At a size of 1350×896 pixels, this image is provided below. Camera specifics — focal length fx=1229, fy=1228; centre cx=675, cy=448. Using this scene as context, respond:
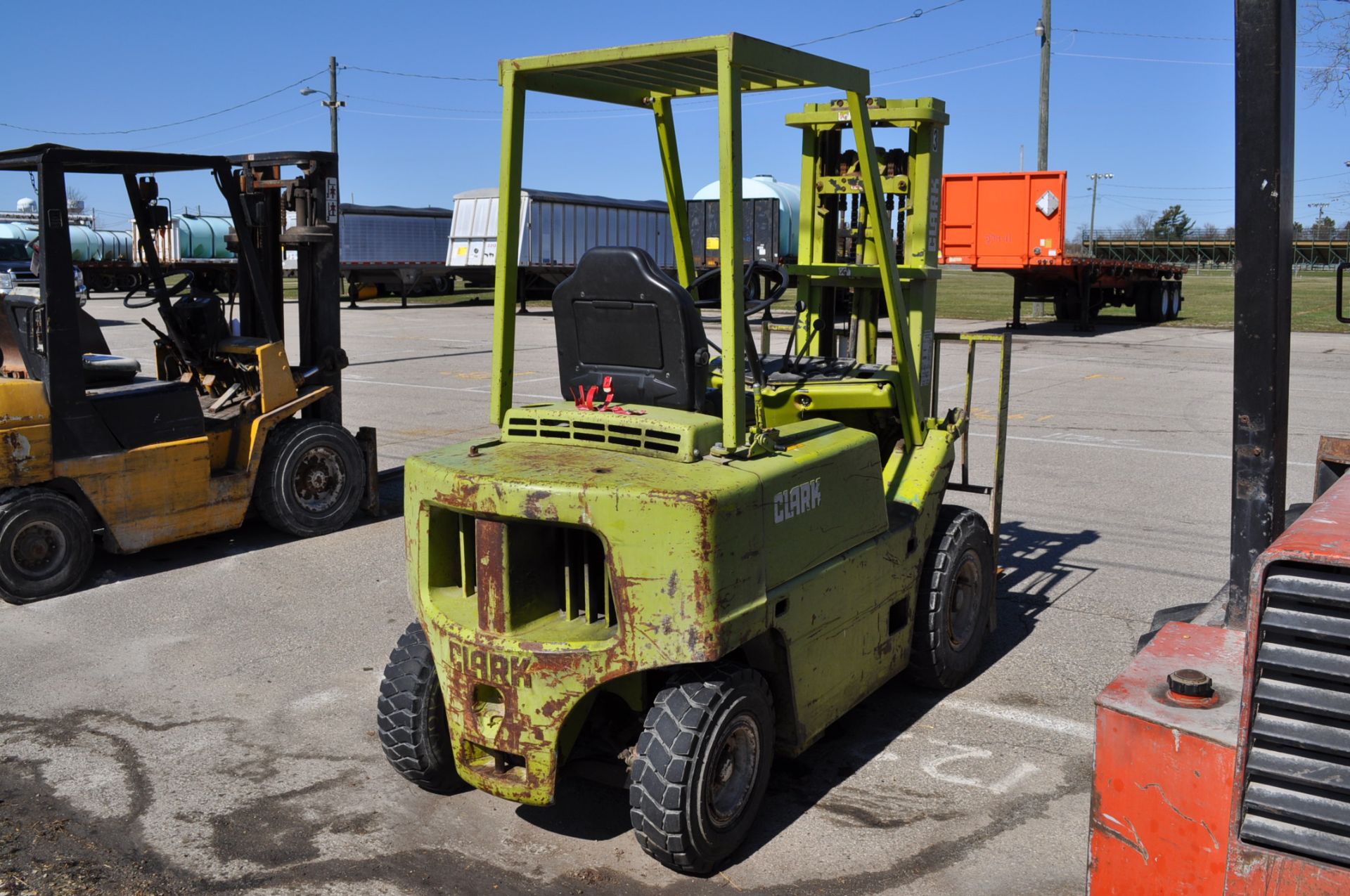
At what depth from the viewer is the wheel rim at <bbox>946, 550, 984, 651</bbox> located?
19.0 ft

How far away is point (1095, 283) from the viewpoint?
93.9 feet

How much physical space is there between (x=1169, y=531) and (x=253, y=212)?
7.10 metres

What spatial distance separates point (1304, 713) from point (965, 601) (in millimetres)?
3508

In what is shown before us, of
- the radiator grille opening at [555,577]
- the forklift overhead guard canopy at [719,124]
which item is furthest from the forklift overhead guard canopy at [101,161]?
the radiator grille opening at [555,577]

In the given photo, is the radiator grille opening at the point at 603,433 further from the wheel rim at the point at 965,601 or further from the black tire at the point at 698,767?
the wheel rim at the point at 965,601

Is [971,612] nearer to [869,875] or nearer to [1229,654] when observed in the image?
[869,875]

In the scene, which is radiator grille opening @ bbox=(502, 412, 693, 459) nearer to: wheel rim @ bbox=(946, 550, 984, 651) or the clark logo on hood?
the clark logo on hood

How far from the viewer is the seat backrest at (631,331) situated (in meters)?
4.36

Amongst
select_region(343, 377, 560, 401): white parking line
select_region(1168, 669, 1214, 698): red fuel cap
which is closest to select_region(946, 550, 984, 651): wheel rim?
select_region(1168, 669, 1214, 698): red fuel cap

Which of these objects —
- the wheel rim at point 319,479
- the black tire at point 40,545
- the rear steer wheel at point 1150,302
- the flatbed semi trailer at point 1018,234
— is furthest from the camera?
the rear steer wheel at point 1150,302

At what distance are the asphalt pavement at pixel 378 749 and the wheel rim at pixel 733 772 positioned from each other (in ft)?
0.71

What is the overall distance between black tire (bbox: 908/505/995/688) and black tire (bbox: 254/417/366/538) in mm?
4847

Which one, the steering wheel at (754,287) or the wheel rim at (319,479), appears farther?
the wheel rim at (319,479)

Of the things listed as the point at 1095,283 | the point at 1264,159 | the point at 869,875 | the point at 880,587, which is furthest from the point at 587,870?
the point at 1095,283
